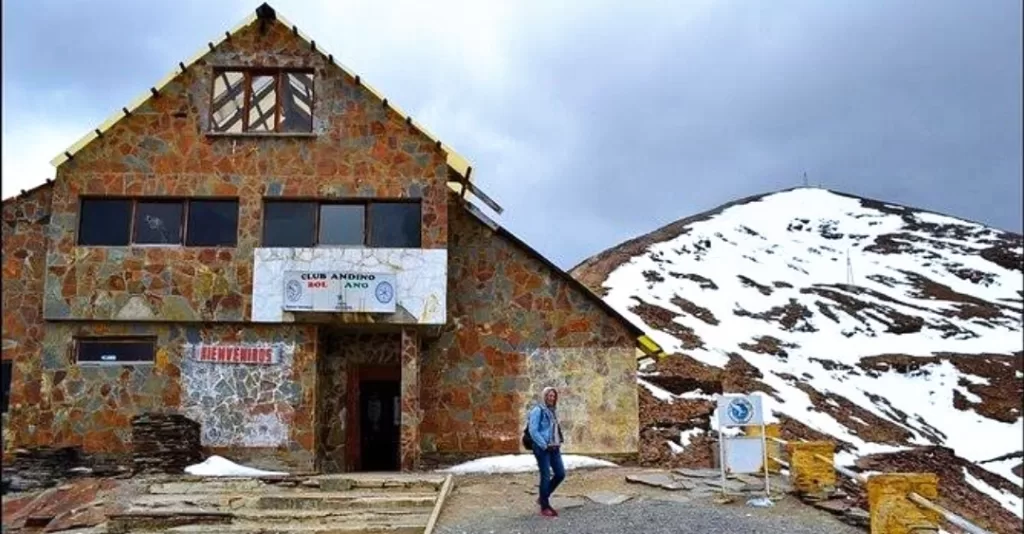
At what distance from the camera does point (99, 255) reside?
1622cm

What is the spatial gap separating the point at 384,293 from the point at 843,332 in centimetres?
3909

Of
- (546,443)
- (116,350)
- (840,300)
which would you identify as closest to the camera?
(546,443)

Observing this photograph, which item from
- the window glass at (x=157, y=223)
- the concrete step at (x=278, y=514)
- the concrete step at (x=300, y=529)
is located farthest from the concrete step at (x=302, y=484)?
the window glass at (x=157, y=223)

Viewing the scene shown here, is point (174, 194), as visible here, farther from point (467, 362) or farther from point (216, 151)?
point (467, 362)

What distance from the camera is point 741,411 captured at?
12.5 metres

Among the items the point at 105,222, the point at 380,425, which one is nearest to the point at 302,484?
the point at 380,425

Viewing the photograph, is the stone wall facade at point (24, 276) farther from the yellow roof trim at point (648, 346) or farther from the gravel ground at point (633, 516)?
the yellow roof trim at point (648, 346)

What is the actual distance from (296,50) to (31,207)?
5702 mm

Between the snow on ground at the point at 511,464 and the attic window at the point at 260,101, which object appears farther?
the attic window at the point at 260,101

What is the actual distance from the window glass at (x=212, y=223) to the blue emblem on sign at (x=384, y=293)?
2.74 metres

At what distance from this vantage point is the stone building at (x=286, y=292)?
15961 millimetres

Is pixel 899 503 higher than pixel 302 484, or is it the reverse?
pixel 899 503

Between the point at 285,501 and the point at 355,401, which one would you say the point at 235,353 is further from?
the point at 285,501

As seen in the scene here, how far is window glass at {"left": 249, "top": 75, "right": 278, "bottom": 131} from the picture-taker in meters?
17.0
